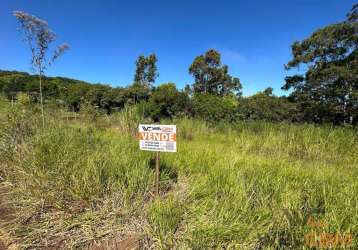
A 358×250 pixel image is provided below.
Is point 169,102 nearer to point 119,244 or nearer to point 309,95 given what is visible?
point 309,95

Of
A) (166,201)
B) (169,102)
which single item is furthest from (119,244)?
(169,102)

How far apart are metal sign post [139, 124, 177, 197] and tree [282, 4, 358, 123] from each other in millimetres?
15585

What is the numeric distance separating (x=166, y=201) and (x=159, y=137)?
2.26ft

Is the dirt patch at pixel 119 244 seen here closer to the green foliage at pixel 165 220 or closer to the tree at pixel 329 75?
the green foliage at pixel 165 220

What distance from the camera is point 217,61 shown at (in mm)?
30453

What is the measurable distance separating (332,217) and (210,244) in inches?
41.3

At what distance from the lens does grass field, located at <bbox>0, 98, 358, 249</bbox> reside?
175 centimetres

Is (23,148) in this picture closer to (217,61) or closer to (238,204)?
(238,204)

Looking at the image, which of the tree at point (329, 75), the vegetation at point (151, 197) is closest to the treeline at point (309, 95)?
the tree at point (329, 75)

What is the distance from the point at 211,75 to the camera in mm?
31359

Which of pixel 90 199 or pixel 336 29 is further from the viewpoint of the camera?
pixel 336 29

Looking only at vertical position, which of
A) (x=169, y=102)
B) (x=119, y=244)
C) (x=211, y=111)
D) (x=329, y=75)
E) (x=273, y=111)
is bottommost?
(x=119, y=244)

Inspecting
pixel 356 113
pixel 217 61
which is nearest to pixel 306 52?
pixel 356 113

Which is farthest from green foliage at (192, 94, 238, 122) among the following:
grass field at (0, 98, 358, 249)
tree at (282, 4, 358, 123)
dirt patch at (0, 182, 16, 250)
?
dirt patch at (0, 182, 16, 250)
